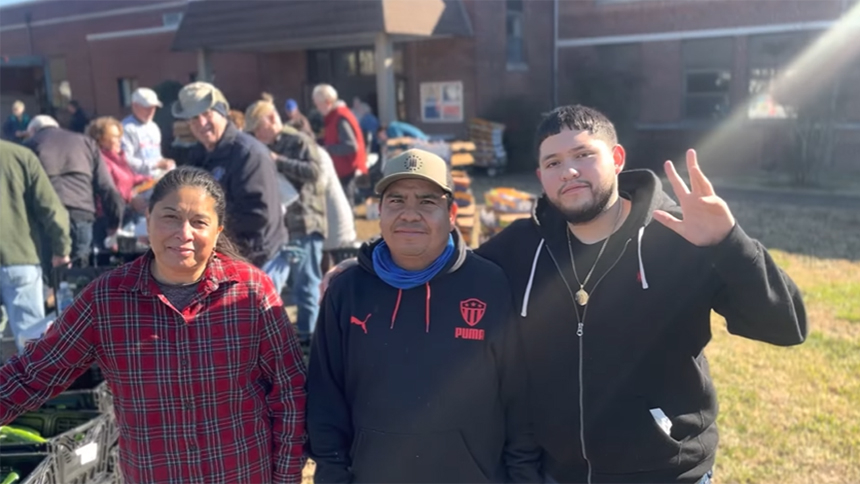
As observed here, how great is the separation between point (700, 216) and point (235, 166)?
301cm

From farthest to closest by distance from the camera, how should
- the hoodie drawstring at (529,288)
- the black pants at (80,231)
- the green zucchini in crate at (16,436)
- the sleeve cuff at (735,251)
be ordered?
the black pants at (80,231), the green zucchini in crate at (16,436), the hoodie drawstring at (529,288), the sleeve cuff at (735,251)

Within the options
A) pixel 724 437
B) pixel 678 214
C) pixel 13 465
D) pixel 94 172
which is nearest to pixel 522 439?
pixel 678 214

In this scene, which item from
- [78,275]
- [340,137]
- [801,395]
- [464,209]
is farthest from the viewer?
[464,209]

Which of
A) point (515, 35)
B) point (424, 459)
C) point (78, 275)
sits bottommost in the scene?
point (424, 459)

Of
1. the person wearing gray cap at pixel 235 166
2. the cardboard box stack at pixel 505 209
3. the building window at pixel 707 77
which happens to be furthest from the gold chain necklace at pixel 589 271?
the building window at pixel 707 77

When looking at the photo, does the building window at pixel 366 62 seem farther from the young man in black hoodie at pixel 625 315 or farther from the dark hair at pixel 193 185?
the young man in black hoodie at pixel 625 315

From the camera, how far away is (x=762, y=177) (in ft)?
56.2

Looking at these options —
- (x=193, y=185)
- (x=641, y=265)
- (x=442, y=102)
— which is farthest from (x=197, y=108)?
(x=442, y=102)

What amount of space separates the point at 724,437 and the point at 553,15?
1847 centimetres

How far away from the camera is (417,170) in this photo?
2252 millimetres

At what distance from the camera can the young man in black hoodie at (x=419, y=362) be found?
222cm

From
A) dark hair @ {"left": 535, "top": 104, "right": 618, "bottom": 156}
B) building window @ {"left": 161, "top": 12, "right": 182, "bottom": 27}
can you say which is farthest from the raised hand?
building window @ {"left": 161, "top": 12, "right": 182, "bottom": 27}

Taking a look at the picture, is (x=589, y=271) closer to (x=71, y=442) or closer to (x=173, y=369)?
(x=173, y=369)

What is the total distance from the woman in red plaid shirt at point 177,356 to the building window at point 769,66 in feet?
58.7
